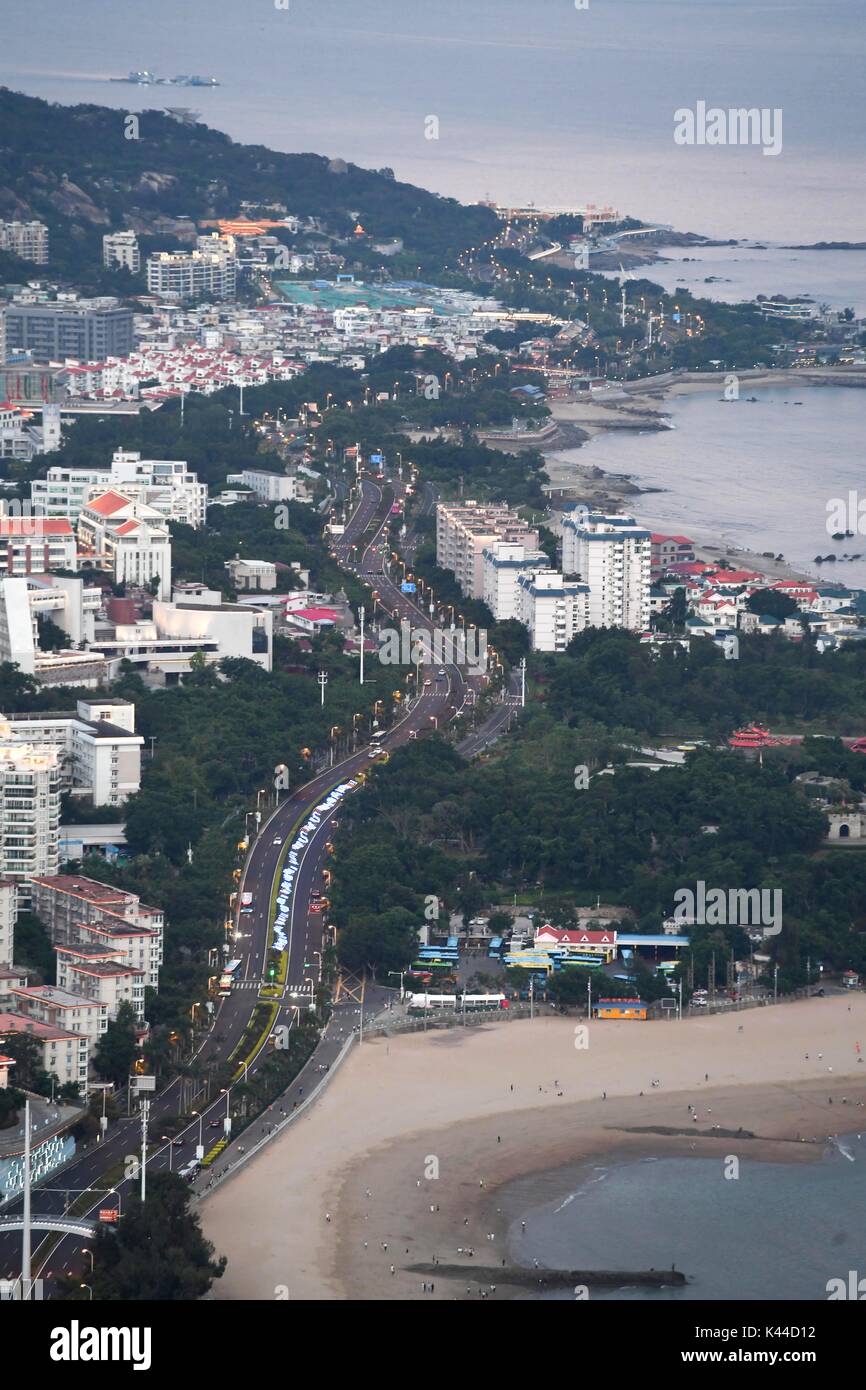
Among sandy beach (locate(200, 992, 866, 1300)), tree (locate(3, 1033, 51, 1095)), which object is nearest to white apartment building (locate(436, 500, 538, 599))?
sandy beach (locate(200, 992, 866, 1300))

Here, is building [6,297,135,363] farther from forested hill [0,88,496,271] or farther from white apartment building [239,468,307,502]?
white apartment building [239,468,307,502]

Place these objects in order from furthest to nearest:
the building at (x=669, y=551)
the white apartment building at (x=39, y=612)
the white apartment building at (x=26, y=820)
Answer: the building at (x=669, y=551), the white apartment building at (x=39, y=612), the white apartment building at (x=26, y=820)

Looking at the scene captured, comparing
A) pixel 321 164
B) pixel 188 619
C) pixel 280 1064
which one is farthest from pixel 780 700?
pixel 321 164

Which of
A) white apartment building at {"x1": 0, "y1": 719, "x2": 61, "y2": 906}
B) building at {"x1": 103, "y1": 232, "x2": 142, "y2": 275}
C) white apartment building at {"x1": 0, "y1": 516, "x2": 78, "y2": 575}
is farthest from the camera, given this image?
building at {"x1": 103, "y1": 232, "x2": 142, "y2": 275}

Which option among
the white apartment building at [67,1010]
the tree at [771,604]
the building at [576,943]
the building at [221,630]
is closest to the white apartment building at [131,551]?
the building at [221,630]

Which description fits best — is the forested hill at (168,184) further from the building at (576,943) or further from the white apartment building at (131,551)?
the building at (576,943)
